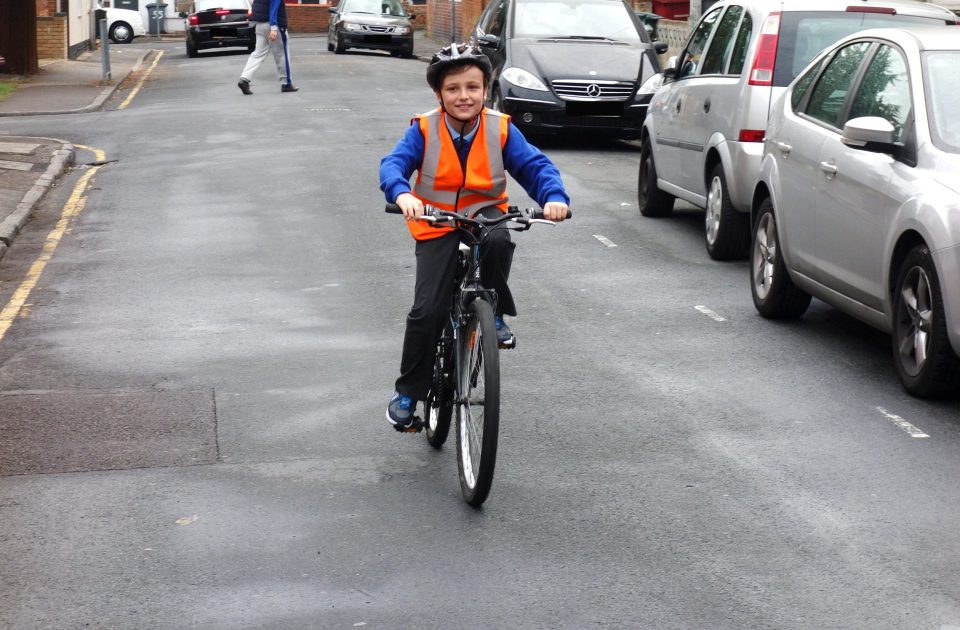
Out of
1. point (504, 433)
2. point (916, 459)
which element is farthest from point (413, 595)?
point (916, 459)

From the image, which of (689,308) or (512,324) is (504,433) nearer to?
(512,324)

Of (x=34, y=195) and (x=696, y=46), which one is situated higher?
(x=696, y=46)

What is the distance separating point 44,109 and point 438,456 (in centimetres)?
1842

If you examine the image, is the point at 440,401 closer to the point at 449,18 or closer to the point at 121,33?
the point at 449,18

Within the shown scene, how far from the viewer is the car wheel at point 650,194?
13250 mm

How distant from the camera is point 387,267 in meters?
11.0

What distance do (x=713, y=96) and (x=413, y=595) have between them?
7.31m

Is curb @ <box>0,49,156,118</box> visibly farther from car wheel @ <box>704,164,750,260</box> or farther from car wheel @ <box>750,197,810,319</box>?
car wheel @ <box>750,197,810,319</box>

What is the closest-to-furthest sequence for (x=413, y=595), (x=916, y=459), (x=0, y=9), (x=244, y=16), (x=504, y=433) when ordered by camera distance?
(x=413, y=595) → (x=916, y=459) → (x=504, y=433) → (x=0, y=9) → (x=244, y=16)

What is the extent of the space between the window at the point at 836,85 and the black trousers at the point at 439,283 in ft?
10.4

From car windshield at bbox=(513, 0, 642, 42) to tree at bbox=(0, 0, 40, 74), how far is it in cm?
1282

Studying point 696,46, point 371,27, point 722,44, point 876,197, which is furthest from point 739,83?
point 371,27

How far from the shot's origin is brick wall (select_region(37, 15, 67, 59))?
35500 millimetres

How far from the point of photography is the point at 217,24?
128 ft
